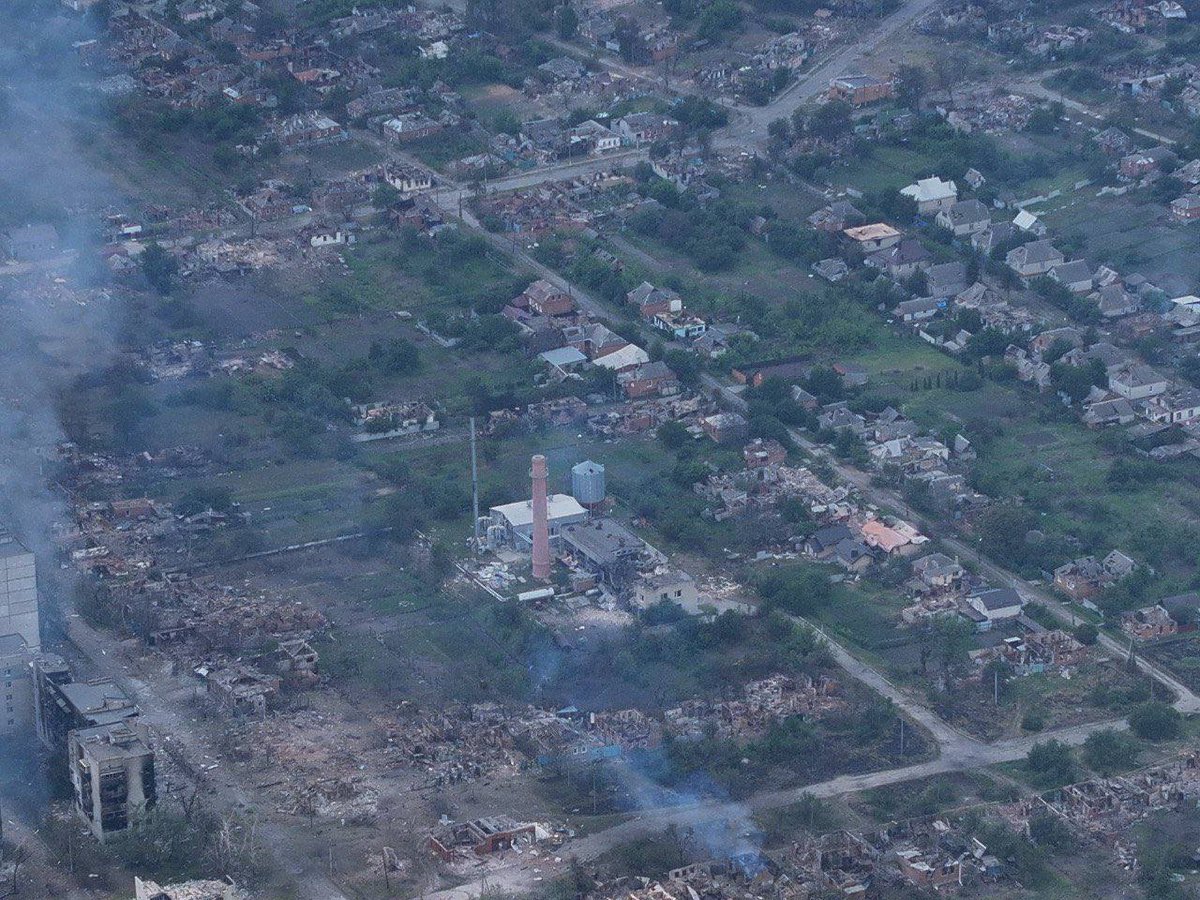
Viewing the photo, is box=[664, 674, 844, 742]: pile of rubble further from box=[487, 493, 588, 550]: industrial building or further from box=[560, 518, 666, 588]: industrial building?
box=[487, 493, 588, 550]: industrial building

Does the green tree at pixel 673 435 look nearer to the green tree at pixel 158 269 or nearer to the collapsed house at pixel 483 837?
the green tree at pixel 158 269

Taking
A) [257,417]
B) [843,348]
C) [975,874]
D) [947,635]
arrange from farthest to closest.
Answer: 1. [843,348]
2. [257,417]
3. [947,635]
4. [975,874]

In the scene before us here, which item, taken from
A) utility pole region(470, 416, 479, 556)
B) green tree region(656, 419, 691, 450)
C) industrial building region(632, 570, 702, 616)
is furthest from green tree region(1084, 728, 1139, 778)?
green tree region(656, 419, 691, 450)

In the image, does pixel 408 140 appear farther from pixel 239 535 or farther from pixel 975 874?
pixel 975 874

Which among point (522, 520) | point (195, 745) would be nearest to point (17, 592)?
point (195, 745)

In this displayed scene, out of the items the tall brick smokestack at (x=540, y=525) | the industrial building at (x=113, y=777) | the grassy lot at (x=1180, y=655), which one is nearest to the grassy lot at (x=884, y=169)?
the tall brick smokestack at (x=540, y=525)

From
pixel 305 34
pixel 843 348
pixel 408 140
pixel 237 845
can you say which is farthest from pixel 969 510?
pixel 305 34

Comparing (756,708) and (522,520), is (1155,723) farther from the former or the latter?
(522,520)
